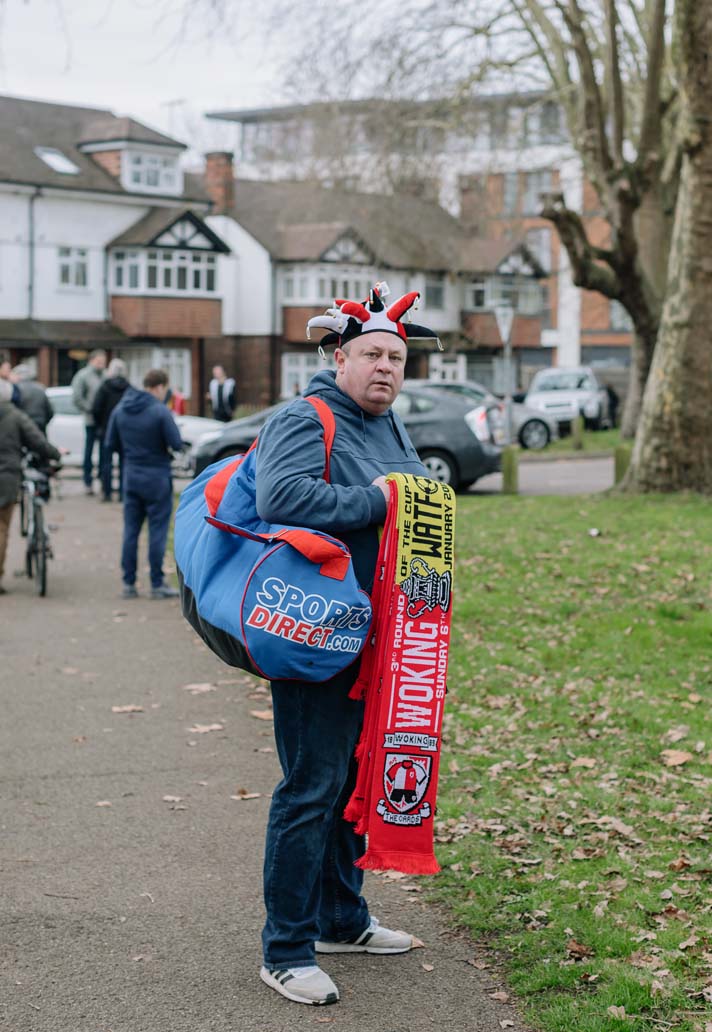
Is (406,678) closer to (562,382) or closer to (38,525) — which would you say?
(38,525)

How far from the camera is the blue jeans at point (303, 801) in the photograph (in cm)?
424

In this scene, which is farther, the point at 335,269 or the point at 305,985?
the point at 335,269

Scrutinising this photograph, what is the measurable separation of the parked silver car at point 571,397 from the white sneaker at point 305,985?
3490 cm

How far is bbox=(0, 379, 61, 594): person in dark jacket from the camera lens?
1240cm

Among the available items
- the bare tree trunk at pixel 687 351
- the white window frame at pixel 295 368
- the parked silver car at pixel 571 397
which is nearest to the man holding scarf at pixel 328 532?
the bare tree trunk at pixel 687 351

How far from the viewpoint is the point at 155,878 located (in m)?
5.41

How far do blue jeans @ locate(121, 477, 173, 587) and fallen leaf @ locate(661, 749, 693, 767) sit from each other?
6.50 meters

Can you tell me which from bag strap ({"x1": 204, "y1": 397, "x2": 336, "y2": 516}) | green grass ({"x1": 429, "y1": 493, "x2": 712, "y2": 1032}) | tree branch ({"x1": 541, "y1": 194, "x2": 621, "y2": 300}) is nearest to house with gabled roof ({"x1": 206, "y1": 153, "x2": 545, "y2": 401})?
tree branch ({"x1": 541, "y1": 194, "x2": 621, "y2": 300})

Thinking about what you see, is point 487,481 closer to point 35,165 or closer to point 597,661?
point 597,661

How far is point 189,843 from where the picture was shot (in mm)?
5883

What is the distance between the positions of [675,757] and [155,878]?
2.89 meters

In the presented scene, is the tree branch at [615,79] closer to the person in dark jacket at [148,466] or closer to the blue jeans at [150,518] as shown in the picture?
the person in dark jacket at [148,466]

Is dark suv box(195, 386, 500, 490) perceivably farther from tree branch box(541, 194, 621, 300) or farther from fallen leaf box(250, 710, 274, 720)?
fallen leaf box(250, 710, 274, 720)

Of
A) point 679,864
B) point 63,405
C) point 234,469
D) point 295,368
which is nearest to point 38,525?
point 679,864
